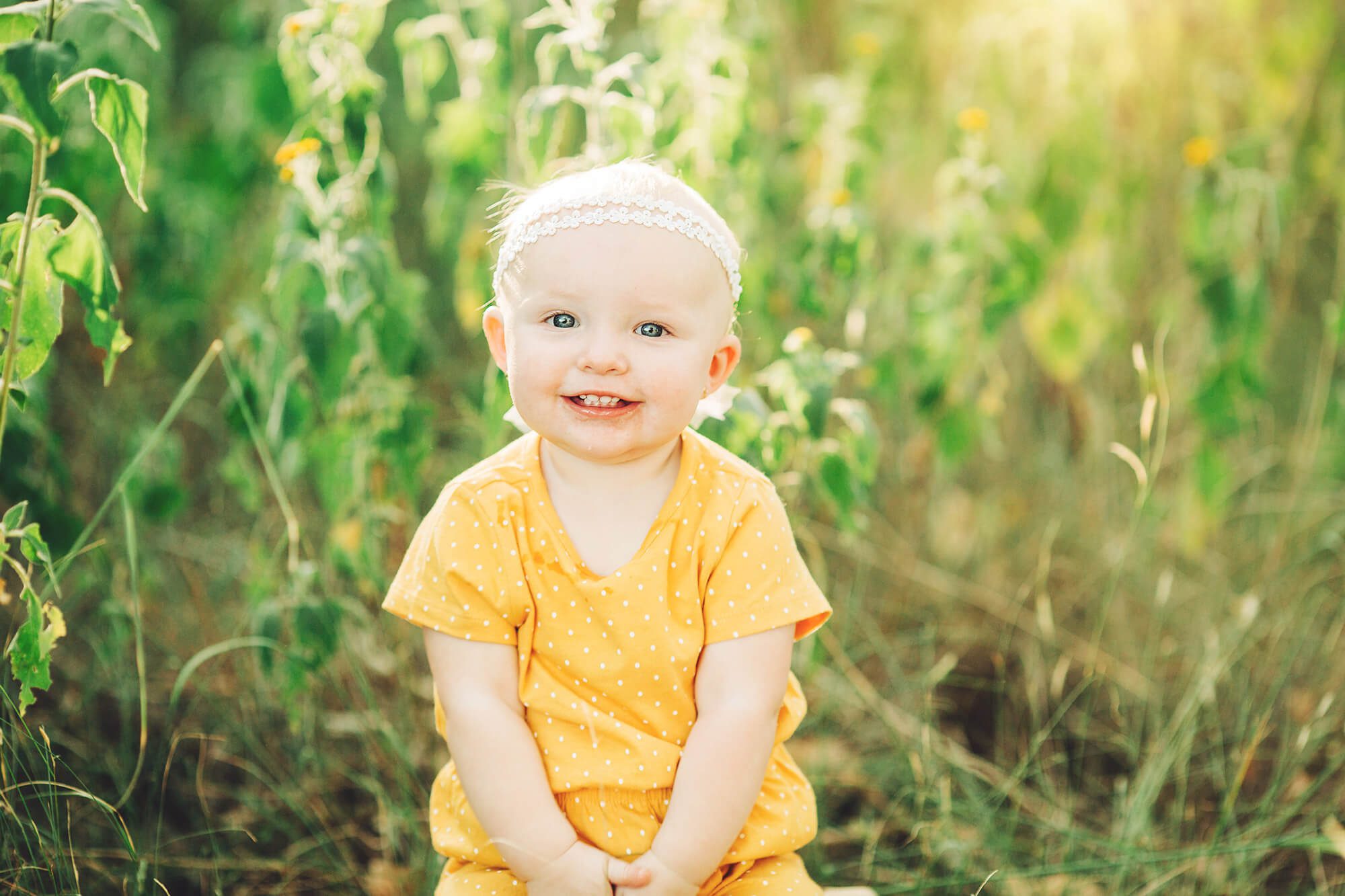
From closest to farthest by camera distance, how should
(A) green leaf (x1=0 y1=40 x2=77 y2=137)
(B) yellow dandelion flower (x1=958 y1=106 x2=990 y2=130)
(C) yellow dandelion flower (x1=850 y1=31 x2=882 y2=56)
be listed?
(A) green leaf (x1=0 y1=40 x2=77 y2=137) → (B) yellow dandelion flower (x1=958 y1=106 x2=990 y2=130) → (C) yellow dandelion flower (x1=850 y1=31 x2=882 y2=56)

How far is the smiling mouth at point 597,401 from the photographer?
1.26 metres

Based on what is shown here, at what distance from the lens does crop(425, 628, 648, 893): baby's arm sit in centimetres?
125

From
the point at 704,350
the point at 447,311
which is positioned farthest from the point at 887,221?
the point at 704,350

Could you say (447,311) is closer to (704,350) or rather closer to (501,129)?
(501,129)

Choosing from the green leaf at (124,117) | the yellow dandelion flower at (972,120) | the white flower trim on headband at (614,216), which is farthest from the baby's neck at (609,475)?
the yellow dandelion flower at (972,120)

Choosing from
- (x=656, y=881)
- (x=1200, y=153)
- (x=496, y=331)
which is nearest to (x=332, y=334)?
(x=496, y=331)

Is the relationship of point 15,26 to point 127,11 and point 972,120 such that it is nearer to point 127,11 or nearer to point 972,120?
point 127,11

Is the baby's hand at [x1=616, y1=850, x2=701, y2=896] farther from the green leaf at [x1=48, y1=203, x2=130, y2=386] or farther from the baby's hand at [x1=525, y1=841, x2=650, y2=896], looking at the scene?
the green leaf at [x1=48, y1=203, x2=130, y2=386]

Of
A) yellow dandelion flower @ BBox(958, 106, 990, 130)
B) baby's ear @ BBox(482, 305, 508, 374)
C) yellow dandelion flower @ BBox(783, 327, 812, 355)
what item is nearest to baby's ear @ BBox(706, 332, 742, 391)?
baby's ear @ BBox(482, 305, 508, 374)

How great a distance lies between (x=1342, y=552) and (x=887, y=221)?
147 cm

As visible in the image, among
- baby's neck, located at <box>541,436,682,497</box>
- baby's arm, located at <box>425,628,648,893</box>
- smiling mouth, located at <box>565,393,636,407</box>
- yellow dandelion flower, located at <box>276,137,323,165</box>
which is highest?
yellow dandelion flower, located at <box>276,137,323,165</box>

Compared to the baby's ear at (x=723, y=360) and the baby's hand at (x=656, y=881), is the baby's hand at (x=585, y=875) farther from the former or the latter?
the baby's ear at (x=723, y=360)

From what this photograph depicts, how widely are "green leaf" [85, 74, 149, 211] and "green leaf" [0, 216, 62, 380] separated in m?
0.12

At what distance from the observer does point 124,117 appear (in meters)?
1.14
